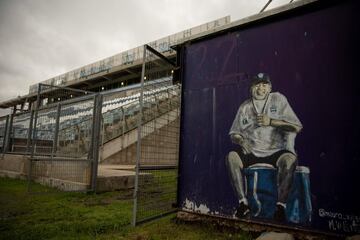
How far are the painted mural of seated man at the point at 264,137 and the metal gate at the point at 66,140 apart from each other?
4.02 meters

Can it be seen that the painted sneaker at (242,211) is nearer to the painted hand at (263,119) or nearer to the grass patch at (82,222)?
the grass patch at (82,222)

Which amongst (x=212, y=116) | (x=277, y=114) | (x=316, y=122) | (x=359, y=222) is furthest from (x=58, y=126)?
(x=359, y=222)

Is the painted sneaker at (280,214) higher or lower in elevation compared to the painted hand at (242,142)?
lower

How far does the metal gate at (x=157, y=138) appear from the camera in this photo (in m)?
3.74

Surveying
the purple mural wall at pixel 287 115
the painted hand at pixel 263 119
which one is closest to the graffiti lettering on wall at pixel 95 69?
the purple mural wall at pixel 287 115

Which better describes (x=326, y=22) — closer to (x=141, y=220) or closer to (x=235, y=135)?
(x=235, y=135)

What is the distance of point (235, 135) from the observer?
3.48 meters

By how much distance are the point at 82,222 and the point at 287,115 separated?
3.30 m

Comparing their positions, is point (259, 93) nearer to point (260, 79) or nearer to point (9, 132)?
point (260, 79)

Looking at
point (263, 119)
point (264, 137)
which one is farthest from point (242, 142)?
point (263, 119)

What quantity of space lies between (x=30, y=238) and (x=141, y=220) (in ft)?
4.54

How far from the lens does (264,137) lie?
3236mm

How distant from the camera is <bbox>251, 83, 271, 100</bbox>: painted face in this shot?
3289 mm

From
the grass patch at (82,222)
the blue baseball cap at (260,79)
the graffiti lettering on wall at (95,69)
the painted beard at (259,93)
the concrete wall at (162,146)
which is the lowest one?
the grass patch at (82,222)
